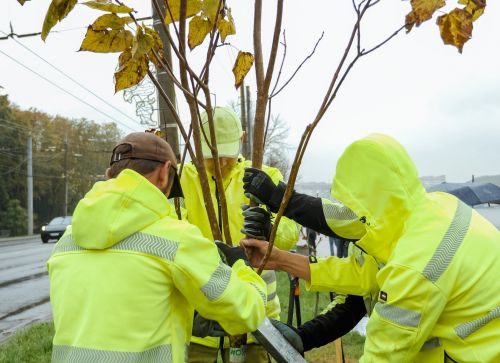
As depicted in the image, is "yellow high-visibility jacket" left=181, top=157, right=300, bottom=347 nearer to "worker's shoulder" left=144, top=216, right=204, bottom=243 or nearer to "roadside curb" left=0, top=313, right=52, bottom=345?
"worker's shoulder" left=144, top=216, right=204, bottom=243

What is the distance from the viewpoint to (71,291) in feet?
4.91

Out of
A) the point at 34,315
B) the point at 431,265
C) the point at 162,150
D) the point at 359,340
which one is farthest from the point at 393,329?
the point at 34,315

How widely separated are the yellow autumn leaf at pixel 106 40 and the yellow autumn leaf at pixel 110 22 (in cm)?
1

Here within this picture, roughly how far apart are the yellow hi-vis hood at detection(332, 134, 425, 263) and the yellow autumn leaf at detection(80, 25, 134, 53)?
804mm

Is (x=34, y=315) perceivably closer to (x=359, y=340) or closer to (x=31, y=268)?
(x=359, y=340)

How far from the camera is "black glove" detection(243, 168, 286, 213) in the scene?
1.96m

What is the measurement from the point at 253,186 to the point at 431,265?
A: 731 mm

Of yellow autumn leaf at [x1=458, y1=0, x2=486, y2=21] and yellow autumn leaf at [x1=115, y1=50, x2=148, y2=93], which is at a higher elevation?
yellow autumn leaf at [x1=458, y1=0, x2=486, y2=21]

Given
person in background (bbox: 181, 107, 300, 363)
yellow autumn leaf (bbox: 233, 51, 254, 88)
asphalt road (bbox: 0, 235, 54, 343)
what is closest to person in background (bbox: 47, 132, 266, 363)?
yellow autumn leaf (bbox: 233, 51, 254, 88)

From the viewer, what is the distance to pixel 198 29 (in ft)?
5.74

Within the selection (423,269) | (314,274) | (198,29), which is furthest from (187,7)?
(314,274)


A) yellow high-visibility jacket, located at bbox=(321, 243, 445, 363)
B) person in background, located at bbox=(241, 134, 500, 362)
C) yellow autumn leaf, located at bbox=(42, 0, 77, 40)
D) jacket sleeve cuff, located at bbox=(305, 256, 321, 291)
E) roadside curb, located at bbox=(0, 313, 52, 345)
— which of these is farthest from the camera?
roadside curb, located at bbox=(0, 313, 52, 345)

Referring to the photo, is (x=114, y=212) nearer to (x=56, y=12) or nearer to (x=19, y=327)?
(x=56, y=12)

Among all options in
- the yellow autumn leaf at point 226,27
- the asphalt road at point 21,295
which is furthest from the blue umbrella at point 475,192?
the yellow autumn leaf at point 226,27
